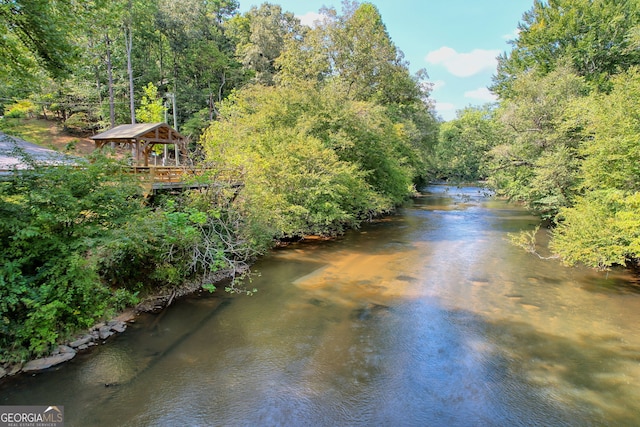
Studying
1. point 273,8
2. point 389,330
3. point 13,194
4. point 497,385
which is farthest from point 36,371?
point 273,8

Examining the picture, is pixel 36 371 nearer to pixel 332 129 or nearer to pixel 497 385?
pixel 497 385

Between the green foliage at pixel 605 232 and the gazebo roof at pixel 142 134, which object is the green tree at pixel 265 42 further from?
the green foliage at pixel 605 232

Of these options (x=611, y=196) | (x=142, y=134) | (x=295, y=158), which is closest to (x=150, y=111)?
(x=142, y=134)

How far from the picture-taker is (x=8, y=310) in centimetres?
570

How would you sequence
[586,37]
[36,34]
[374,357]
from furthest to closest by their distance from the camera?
[586,37]
[36,34]
[374,357]

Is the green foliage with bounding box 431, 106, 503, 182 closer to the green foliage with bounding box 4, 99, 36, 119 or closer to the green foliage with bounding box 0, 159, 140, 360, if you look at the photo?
the green foliage with bounding box 4, 99, 36, 119

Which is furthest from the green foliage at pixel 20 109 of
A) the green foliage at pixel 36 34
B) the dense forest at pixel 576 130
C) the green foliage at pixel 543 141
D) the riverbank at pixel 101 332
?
the green foliage at pixel 543 141

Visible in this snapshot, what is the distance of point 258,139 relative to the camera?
16.5 meters

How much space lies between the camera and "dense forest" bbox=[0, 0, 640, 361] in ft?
21.1

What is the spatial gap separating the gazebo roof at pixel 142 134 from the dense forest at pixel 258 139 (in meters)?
2.18

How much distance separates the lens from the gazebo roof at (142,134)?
51.2 feet

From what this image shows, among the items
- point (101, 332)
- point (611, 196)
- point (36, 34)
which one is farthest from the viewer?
point (611, 196)

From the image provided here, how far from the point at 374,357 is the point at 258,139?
40.1 ft

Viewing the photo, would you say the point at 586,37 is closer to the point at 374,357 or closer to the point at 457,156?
the point at 457,156
